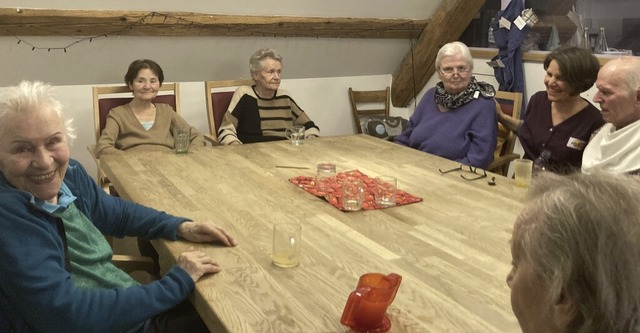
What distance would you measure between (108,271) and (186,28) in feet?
9.05

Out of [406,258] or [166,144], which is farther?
[166,144]

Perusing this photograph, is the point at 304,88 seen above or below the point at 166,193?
above

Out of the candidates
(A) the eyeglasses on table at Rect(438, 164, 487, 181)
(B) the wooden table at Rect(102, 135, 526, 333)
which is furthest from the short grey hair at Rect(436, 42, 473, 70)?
(A) the eyeglasses on table at Rect(438, 164, 487, 181)

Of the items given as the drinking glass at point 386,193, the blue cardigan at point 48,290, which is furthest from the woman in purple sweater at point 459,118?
the blue cardigan at point 48,290

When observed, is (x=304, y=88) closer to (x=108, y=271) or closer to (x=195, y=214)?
(x=195, y=214)

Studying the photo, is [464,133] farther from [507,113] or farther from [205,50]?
[205,50]

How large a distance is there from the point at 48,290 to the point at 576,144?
2.39 metres

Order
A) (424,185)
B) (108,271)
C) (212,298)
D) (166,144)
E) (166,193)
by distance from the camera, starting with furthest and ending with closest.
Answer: (166,144), (424,185), (166,193), (108,271), (212,298)

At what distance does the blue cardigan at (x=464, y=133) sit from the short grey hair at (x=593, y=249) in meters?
2.31

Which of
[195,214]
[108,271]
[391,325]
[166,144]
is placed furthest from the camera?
[166,144]

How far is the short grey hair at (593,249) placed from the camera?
769mm

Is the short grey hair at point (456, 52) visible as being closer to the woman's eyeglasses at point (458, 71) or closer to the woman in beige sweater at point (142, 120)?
the woman's eyeglasses at point (458, 71)

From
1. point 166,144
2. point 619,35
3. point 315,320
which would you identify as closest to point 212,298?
point 315,320

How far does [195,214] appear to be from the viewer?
1976 mm
